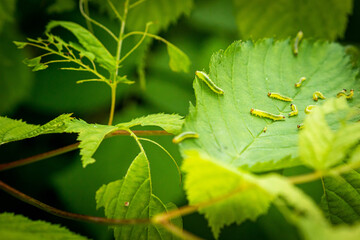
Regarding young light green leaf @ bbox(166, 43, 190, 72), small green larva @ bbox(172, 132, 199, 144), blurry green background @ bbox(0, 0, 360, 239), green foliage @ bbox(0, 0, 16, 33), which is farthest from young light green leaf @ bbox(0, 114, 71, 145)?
blurry green background @ bbox(0, 0, 360, 239)

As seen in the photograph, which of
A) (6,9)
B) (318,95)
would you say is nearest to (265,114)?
(318,95)

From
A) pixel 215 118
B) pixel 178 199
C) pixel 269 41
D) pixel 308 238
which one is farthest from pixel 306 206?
pixel 178 199

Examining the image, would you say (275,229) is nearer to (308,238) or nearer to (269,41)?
(269,41)

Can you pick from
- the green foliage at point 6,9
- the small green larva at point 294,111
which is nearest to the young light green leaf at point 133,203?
the small green larva at point 294,111

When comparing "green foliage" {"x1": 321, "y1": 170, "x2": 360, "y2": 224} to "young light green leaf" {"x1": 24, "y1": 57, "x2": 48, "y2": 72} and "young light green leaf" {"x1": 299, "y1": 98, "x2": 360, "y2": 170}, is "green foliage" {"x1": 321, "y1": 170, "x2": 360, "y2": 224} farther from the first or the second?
"young light green leaf" {"x1": 24, "y1": 57, "x2": 48, "y2": 72}

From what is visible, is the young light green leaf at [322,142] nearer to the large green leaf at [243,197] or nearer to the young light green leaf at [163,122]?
the large green leaf at [243,197]

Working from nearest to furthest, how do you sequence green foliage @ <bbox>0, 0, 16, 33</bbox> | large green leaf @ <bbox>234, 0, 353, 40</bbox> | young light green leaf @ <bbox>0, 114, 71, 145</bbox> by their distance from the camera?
young light green leaf @ <bbox>0, 114, 71, 145</bbox> → green foliage @ <bbox>0, 0, 16, 33</bbox> → large green leaf @ <bbox>234, 0, 353, 40</bbox>
